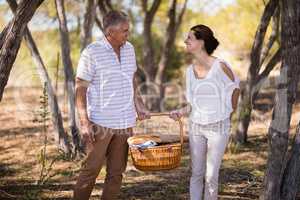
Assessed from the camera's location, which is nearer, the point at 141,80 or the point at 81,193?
the point at 81,193

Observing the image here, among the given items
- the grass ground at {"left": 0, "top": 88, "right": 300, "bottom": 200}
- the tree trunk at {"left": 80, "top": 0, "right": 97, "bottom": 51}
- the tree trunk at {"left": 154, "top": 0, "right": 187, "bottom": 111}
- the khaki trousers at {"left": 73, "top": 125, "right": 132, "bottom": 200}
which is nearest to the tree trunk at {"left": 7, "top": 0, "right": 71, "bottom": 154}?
the grass ground at {"left": 0, "top": 88, "right": 300, "bottom": 200}

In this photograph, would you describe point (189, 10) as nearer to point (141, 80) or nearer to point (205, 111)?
point (141, 80)

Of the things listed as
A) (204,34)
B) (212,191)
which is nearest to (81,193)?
(212,191)

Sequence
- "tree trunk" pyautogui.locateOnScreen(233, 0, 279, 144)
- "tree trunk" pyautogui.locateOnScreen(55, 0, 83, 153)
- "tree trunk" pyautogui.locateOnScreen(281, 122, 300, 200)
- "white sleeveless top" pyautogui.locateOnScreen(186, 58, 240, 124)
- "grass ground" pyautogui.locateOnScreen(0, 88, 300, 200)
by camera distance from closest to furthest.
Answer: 1. "white sleeveless top" pyautogui.locateOnScreen(186, 58, 240, 124)
2. "tree trunk" pyautogui.locateOnScreen(281, 122, 300, 200)
3. "grass ground" pyautogui.locateOnScreen(0, 88, 300, 200)
4. "tree trunk" pyautogui.locateOnScreen(55, 0, 83, 153)
5. "tree trunk" pyautogui.locateOnScreen(233, 0, 279, 144)

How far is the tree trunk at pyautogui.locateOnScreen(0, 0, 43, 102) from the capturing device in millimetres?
4316

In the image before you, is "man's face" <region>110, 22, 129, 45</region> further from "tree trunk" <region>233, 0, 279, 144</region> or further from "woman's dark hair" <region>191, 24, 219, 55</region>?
"tree trunk" <region>233, 0, 279, 144</region>

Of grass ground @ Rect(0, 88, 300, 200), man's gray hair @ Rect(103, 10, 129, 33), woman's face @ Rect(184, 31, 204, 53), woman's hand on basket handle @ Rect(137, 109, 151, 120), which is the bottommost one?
grass ground @ Rect(0, 88, 300, 200)

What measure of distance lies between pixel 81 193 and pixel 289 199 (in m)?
1.63

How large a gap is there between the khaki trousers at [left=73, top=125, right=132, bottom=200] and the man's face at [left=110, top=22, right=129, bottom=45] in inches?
27.0

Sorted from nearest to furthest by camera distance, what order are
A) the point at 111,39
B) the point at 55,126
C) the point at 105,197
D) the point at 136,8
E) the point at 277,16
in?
A: the point at 111,39 → the point at 105,197 → the point at 55,126 → the point at 277,16 → the point at 136,8

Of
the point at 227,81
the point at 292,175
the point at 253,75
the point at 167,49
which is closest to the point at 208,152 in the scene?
the point at 227,81

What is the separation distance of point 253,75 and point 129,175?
2.52m

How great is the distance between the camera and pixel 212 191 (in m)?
4.36

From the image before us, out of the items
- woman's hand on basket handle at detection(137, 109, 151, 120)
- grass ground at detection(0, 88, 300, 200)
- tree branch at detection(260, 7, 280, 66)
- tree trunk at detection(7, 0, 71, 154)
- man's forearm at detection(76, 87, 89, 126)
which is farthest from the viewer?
tree branch at detection(260, 7, 280, 66)
